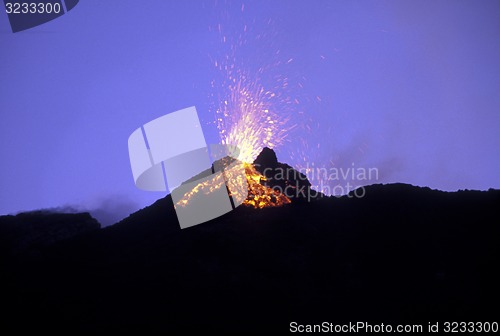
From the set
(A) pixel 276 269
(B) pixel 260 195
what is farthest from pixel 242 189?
(A) pixel 276 269

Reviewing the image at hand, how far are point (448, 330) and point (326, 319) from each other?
376 inches

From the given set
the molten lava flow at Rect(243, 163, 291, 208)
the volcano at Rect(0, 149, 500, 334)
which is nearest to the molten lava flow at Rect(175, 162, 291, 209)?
the molten lava flow at Rect(243, 163, 291, 208)

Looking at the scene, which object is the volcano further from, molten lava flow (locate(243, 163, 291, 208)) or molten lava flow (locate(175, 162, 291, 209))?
molten lava flow (locate(175, 162, 291, 209))

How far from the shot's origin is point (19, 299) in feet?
117

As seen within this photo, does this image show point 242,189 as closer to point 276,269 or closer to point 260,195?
point 260,195

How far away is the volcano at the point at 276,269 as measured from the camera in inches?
1280

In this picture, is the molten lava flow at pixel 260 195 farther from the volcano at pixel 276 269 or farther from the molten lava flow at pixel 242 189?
the volcano at pixel 276 269

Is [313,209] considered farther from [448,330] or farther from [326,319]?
[448,330]

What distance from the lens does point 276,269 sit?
1625 inches

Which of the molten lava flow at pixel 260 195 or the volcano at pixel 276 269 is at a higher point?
the molten lava flow at pixel 260 195

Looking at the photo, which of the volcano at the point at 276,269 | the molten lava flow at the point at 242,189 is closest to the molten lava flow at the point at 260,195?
the molten lava flow at the point at 242,189

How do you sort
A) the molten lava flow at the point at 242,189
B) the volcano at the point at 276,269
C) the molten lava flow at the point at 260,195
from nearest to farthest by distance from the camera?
the volcano at the point at 276,269, the molten lava flow at the point at 260,195, the molten lava flow at the point at 242,189

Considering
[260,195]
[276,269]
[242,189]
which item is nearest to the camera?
[276,269]

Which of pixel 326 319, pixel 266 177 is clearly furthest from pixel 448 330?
pixel 266 177
